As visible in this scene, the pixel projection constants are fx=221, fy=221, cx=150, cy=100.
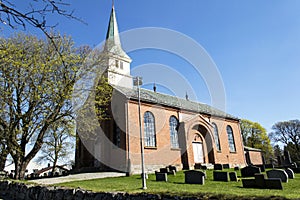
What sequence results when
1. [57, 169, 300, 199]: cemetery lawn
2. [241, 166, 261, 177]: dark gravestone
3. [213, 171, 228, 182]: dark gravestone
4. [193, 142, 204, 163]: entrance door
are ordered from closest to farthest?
1. [57, 169, 300, 199]: cemetery lawn
2. [213, 171, 228, 182]: dark gravestone
3. [241, 166, 261, 177]: dark gravestone
4. [193, 142, 204, 163]: entrance door

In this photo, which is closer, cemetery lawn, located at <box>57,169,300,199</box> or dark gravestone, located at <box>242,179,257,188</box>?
cemetery lawn, located at <box>57,169,300,199</box>

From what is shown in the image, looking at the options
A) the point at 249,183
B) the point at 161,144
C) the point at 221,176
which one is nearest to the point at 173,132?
the point at 161,144

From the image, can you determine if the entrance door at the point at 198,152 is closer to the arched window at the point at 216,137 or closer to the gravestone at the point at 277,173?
the arched window at the point at 216,137

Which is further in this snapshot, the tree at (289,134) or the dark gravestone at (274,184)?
the tree at (289,134)

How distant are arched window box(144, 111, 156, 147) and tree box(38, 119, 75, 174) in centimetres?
→ 725

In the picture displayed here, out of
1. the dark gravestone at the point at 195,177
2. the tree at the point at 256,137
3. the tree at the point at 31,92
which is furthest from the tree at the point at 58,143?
the tree at the point at 256,137

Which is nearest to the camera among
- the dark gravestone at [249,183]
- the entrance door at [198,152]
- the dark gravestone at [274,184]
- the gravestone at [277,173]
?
the dark gravestone at [274,184]

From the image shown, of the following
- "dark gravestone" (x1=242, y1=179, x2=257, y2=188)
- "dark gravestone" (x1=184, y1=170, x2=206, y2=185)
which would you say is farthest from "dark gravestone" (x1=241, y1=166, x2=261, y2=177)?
"dark gravestone" (x1=242, y1=179, x2=257, y2=188)

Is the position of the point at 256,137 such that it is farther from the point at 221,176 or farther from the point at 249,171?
the point at 221,176

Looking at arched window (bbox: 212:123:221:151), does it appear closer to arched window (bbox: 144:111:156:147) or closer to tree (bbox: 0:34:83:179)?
arched window (bbox: 144:111:156:147)

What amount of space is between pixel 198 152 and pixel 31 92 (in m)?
19.5

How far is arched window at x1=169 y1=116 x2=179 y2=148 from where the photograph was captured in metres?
24.9

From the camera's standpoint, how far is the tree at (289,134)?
151 ft

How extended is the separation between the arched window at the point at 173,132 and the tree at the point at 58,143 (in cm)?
1079
